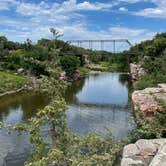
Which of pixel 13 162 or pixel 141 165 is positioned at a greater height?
pixel 141 165

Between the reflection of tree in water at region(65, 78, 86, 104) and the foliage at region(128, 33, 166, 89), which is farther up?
the foliage at region(128, 33, 166, 89)

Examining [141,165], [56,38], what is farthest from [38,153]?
[56,38]

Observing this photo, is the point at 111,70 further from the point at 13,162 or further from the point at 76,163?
the point at 76,163

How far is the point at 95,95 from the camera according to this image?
60.0 meters

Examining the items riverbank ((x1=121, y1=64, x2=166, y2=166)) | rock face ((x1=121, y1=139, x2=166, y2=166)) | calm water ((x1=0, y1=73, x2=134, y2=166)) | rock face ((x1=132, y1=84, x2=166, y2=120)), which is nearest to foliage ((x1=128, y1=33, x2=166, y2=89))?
calm water ((x1=0, y1=73, x2=134, y2=166))

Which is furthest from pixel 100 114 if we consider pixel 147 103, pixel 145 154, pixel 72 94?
pixel 145 154

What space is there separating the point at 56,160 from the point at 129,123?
24807mm

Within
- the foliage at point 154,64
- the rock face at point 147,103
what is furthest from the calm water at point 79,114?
the foliage at point 154,64

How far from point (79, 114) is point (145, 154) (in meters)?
27.6

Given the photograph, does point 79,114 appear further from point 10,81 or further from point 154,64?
point 10,81

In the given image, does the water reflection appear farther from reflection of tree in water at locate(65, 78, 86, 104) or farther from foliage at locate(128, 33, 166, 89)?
foliage at locate(128, 33, 166, 89)

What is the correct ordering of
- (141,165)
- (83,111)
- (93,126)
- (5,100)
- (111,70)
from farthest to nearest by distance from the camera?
1. (111,70)
2. (5,100)
3. (83,111)
4. (93,126)
5. (141,165)

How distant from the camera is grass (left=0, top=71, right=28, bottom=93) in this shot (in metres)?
58.9

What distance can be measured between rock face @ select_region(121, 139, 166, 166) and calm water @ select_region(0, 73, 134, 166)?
5755mm
